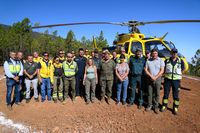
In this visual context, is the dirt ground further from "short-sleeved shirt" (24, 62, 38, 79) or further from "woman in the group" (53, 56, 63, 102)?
"short-sleeved shirt" (24, 62, 38, 79)

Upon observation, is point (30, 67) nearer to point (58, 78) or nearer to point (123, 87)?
point (58, 78)

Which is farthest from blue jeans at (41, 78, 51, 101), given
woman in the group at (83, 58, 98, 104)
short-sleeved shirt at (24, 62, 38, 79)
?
woman in the group at (83, 58, 98, 104)

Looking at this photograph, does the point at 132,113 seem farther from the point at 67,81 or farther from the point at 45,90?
the point at 45,90

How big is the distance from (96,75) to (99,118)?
1863 mm

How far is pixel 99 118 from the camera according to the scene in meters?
6.68

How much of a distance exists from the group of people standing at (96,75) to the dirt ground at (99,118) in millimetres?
327

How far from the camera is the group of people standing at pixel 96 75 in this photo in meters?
7.05

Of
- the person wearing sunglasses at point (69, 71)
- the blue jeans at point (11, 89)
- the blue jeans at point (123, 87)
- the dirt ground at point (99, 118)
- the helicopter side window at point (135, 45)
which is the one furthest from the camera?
the helicopter side window at point (135, 45)

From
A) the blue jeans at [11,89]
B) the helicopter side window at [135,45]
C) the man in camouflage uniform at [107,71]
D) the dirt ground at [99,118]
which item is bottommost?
the dirt ground at [99,118]

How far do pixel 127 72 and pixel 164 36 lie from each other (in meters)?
3.62

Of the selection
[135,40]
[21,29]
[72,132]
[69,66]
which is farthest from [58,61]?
[21,29]

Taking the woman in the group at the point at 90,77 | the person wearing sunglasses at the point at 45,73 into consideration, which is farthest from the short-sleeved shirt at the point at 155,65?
the person wearing sunglasses at the point at 45,73

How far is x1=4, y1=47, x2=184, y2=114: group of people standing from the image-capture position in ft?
23.1

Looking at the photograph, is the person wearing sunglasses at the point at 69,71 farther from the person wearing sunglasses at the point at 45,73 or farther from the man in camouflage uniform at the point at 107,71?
the man in camouflage uniform at the point at 107,71
